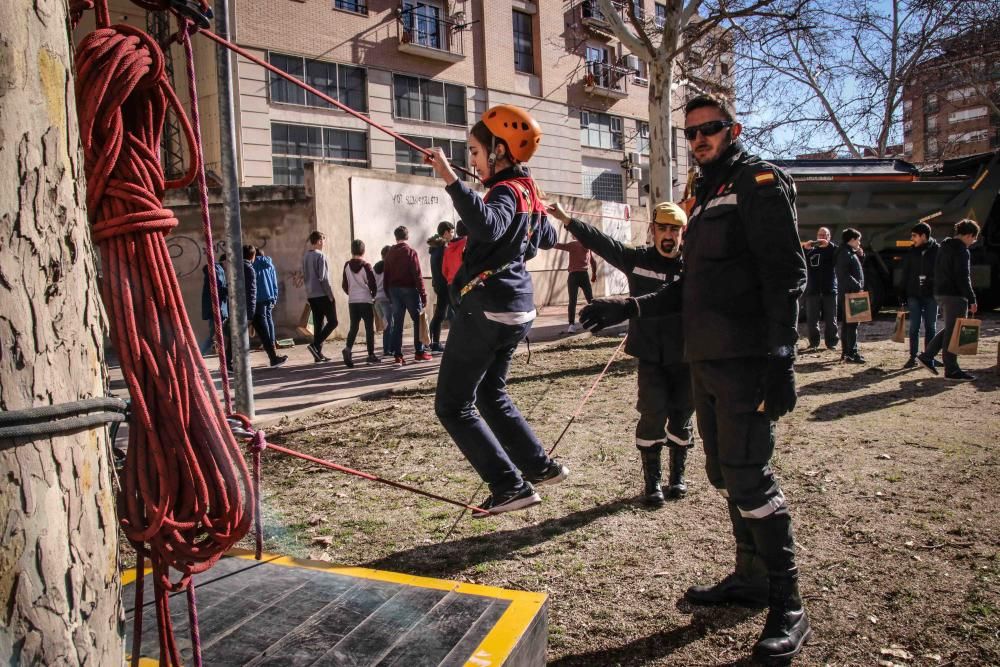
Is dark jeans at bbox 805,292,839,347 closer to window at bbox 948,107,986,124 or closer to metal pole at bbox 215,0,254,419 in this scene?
metal pole at bbox 215,0,254,419

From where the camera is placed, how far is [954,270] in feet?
28.1

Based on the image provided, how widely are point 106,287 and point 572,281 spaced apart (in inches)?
483

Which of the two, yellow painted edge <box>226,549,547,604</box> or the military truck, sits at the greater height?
the military truck

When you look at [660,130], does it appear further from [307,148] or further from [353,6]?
[353,6]

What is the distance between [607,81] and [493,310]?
29.9 m

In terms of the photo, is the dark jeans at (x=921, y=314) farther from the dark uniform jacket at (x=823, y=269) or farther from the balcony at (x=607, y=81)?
the balcony at (x=607, y=81)

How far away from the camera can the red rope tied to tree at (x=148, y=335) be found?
1647 mm

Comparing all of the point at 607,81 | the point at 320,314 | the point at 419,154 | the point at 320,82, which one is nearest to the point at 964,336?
the point at 320,314

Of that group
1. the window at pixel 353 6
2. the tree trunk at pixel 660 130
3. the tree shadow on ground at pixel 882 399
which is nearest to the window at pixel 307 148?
the window at pixel 353 6

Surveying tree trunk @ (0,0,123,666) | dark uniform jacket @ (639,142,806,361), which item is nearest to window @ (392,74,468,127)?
dark uniform jacket @ (639,142,806,361)

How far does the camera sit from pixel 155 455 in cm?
167

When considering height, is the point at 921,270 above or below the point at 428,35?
below

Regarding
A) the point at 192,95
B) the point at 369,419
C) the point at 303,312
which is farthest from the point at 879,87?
the point at 192,95

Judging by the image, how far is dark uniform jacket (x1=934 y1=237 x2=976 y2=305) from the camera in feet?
28.0
